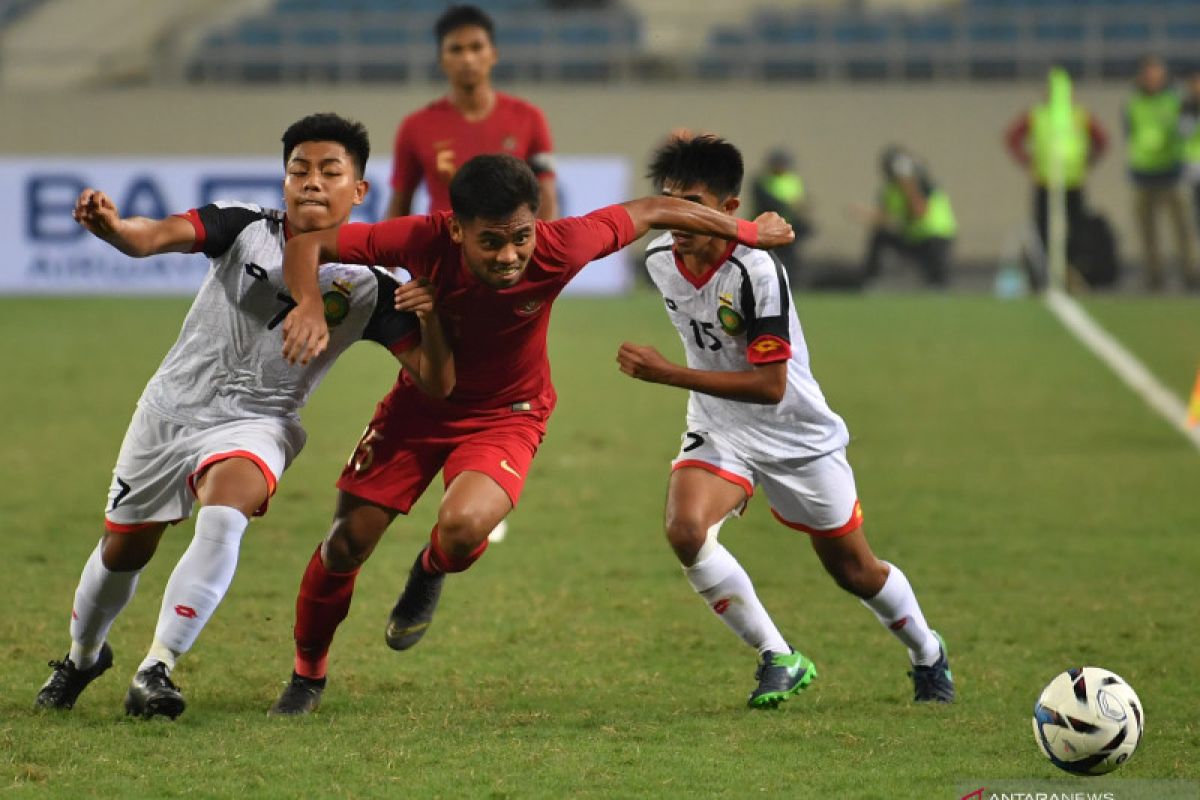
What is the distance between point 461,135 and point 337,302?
3517 mm

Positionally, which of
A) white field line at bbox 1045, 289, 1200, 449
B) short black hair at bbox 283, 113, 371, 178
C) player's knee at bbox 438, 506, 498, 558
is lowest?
white field line at bbox 1045, 289, 1200, 449

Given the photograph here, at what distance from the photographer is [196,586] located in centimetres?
484

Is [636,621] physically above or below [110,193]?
above

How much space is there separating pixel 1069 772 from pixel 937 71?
67.3 ft

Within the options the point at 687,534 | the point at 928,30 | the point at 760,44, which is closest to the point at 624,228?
the point at 687,534

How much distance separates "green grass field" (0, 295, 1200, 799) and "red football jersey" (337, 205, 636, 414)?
944 millimetres

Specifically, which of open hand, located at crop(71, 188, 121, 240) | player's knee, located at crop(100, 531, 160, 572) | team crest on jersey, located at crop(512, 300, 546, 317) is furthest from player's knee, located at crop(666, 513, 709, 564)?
open hand, located at crop(71, 188, 121, 240)

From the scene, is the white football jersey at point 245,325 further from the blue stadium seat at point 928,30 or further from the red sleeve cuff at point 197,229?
the blue stadium seat at point 928,30

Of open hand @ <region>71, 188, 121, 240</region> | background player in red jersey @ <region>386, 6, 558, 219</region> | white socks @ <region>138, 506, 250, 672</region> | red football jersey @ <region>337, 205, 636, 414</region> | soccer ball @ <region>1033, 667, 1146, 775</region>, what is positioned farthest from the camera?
background player in red jersey @ <region>386, 6, 558, 219</region>

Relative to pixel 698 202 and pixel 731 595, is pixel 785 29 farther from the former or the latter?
pixel 731 595

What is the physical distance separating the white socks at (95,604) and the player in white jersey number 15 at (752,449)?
5.14 feet

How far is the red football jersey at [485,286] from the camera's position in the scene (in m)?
4.93

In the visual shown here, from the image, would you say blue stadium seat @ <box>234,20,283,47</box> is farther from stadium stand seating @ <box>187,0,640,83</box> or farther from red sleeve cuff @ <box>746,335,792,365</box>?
red sleeve cuff @ <box>746,335,792,365</box>

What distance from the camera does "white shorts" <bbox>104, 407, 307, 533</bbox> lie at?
4.98m
